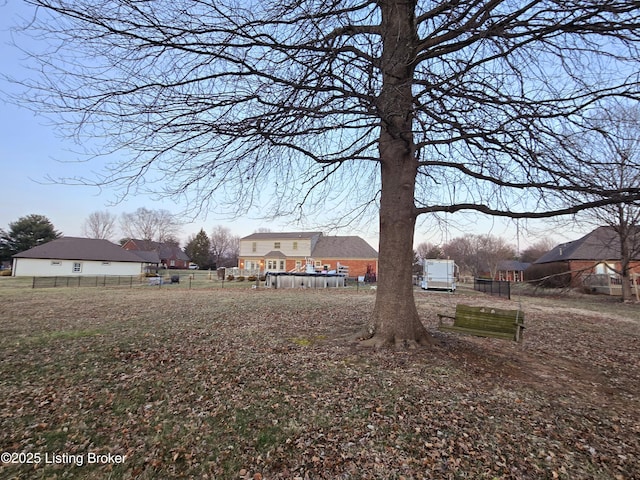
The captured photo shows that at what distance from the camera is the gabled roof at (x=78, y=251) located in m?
34.9

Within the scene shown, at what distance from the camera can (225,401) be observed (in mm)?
4027

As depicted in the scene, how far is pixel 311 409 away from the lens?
12.5 feet

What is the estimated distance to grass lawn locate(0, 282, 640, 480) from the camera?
2.90m

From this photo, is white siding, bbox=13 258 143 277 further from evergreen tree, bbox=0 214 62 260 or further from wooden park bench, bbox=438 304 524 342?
wooden park bench, bbox=438 304 524 342

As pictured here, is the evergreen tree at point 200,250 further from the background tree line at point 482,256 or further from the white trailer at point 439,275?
the white trailer at point 439,275

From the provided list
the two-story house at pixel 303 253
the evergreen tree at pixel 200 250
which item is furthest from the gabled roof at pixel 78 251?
Answer: the evergreen tree at pixel 200 250

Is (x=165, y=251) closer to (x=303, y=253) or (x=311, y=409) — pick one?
(x=303, y=253)

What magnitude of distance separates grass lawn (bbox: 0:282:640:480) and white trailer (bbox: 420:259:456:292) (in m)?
17.5

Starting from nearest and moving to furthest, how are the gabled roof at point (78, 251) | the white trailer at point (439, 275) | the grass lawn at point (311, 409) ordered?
the grass lawn at point (311, 409), the white trailer at point (439, 275), the gabled roof at point (78, 251)

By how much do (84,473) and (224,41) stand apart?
204 inches

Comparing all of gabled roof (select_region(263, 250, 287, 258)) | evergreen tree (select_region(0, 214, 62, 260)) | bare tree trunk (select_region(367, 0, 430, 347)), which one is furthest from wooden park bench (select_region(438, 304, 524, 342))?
evergreen tree (select_region(0, 214, 62, 260))

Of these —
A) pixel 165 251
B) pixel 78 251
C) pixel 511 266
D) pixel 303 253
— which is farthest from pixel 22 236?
pixel 511 266

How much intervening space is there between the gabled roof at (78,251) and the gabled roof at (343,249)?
75.8 ft

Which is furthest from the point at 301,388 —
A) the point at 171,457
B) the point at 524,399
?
the point at 524,399
